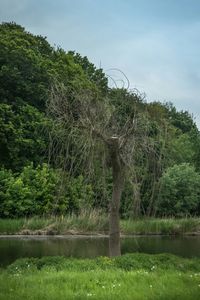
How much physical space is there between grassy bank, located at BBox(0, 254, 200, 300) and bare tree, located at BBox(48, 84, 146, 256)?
2072 mm

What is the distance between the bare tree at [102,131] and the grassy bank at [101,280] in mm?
2072

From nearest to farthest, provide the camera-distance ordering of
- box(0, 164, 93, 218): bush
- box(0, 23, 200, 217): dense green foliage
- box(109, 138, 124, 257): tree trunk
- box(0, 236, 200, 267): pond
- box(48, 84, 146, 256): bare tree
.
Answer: box(48, 84, 146, 256): bare tree
box(109, 138, 124, 257): tree trunk
box(0, 236, 200, 267): pond
box(0, 164, 93, 218): bush
box(0, 23, 200, 217): dense green foliage

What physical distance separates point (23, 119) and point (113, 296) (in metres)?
37.0

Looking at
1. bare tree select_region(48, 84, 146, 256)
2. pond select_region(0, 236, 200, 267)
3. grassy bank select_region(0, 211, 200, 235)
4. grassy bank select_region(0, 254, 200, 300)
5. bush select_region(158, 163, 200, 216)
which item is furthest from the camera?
bush select_region(158, 163, 200, 216)

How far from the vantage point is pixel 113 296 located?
9586 millimetres

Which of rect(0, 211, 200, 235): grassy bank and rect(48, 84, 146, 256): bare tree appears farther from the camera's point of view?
rect(0, 211, 200, 235): grassy bank

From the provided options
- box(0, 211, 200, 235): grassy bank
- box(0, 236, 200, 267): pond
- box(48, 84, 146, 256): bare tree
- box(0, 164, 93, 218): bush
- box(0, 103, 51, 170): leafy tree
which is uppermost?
box(0, 103, 51, 170): leafy tree

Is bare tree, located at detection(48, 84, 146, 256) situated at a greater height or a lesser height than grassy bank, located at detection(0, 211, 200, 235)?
greater

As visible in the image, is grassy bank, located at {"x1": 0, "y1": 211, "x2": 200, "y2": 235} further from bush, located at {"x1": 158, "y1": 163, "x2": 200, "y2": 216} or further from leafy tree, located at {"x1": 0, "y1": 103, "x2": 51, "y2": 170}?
bush, located at {"x1": 158, "y1": 163, "x2": 200, "y2": 216}

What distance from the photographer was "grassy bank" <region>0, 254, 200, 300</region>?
9680 mm

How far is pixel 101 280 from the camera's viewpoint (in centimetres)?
1162

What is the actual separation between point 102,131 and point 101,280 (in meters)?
5.56

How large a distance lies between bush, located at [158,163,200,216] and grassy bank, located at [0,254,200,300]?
31.5 m

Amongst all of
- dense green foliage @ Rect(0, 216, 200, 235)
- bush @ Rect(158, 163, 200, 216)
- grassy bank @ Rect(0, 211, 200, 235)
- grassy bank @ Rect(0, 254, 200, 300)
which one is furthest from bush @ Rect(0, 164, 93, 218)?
grassy bank @ Rect(0, 254, 200, 300)
